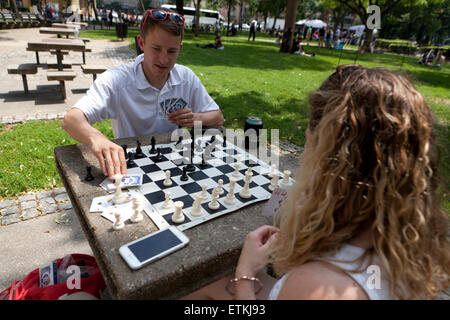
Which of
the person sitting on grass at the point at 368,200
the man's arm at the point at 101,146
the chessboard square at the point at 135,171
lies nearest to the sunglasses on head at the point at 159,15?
the man's arm at the point at 101,146

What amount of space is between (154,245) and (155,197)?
387 mm

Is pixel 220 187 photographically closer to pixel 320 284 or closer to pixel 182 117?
pixel 320 284

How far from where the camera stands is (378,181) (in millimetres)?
952

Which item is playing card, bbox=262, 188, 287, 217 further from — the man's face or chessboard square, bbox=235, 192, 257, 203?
the man's face

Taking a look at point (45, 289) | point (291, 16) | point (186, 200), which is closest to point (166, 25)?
point (186, 200)

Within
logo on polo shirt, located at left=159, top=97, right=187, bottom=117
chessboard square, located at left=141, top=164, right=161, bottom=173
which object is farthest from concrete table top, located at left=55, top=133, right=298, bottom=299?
logo on polo shirt, located at left=159, top=97, right=187, bottom=117

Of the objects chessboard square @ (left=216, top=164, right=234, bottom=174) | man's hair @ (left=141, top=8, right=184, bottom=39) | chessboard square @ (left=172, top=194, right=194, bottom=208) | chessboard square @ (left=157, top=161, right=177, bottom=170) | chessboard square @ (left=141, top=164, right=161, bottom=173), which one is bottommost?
chessboard square @ (left=172, top=194, right=194, bottom=208)

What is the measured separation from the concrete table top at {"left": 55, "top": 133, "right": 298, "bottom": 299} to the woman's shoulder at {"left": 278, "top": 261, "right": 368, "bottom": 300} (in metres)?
0.39

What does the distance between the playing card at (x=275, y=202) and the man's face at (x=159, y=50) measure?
1487 mm

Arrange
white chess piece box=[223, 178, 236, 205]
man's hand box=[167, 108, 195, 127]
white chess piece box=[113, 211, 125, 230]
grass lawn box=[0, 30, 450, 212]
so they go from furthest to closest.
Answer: grass lawn box=[0, 30, 450, 212] → man's hand box=[167, 108, 195, 127] → white chess piece box=[223, 178, 236, 205] → white chess piece box=[113, 211, 125, 230]

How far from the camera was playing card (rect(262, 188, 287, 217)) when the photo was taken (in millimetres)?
1552

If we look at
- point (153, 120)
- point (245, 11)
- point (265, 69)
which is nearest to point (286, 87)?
point (265, 69)

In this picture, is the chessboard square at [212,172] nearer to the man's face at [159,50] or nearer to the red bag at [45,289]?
the red bag at [45,289]

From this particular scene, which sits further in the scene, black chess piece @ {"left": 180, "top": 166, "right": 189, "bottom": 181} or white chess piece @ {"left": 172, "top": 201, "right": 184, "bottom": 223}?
black chess piece @ {"left": 180, "top": 166, "right": 189, "bottom": 181}
